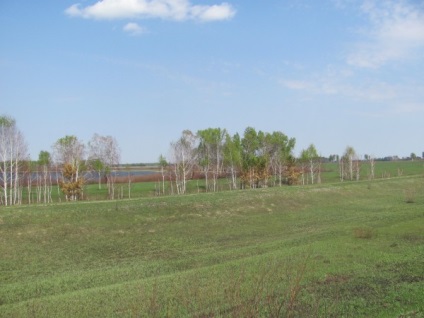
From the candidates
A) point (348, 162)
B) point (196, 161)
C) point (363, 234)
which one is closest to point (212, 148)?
point (196, 161)

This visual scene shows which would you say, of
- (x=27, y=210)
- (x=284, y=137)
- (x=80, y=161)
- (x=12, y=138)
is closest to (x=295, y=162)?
(x=284, y=137)

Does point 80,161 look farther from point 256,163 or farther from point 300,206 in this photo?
point 300,206

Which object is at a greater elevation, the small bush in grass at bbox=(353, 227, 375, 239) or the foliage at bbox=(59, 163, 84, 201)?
the foliage at bbox=(59, 163, 84, 201)

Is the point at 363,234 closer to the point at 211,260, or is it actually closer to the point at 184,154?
the point at 211,260

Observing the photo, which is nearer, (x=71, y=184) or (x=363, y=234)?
(x=363, y=234)

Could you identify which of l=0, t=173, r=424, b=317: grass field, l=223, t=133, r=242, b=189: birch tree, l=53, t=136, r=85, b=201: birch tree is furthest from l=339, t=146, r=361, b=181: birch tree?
l=53, t=136, r=85, b=201: birch tree

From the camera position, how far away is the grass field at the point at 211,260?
11633 millimetres

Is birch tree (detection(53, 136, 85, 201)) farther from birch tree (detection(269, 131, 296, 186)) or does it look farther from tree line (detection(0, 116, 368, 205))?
birch tree (detection(269, 131, 296, 186))

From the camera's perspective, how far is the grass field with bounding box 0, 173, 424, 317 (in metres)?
11.6

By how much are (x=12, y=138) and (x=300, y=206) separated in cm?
3799

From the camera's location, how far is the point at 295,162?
87.6 metres

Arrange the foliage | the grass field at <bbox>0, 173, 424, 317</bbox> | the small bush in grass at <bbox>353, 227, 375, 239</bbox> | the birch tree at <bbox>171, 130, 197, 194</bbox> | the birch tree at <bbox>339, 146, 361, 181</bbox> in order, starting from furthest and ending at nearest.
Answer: the birch tree at <bbox>339, 146, 361, 181</bbox>
the birch tree at <bbox>171, 130, 197, 194</bbox>
the foliage
the small bush in grass at <bbox>353, 227, 375, 239</bbox>
the grass field at <bbox>0, 173, 424, 317</bbox>

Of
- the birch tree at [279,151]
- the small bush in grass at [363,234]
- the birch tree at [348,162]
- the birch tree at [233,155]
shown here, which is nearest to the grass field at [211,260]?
the small bush in grass at [363,234]

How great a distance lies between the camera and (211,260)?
2122 centimetres
